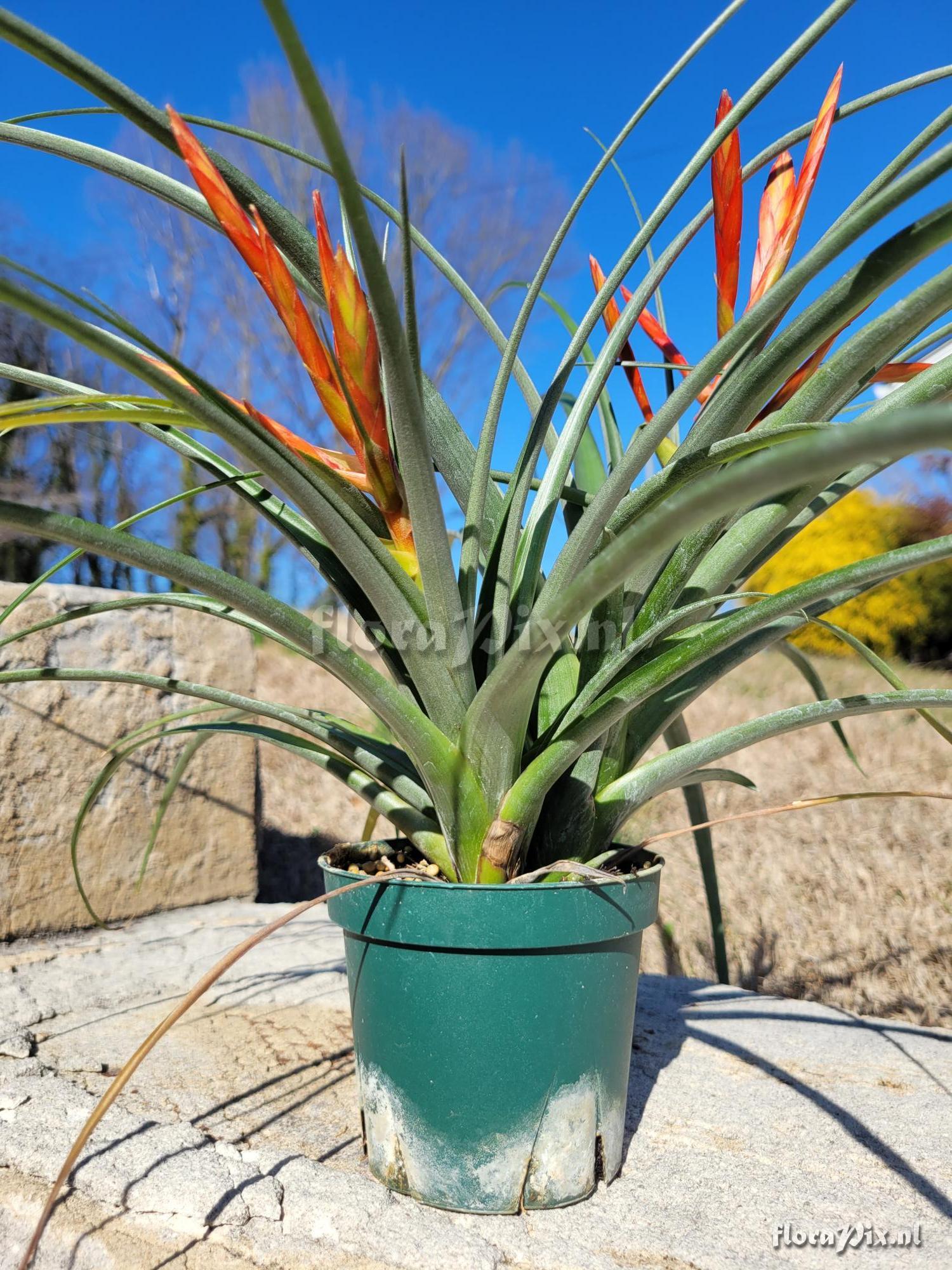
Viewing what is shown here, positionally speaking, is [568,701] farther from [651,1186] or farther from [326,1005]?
[326,1005]

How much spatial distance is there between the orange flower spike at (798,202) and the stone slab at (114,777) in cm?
128

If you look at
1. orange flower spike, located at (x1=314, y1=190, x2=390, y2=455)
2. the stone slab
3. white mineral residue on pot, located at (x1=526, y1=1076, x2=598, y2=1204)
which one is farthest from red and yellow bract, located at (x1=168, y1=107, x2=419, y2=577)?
the stone slab

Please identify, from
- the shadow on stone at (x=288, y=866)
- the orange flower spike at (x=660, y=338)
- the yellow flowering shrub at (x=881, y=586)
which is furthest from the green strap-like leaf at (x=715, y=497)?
the yellow flowering shrub at (x=881, y=586)

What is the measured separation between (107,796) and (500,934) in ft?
3.66

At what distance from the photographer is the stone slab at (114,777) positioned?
4.72 ft

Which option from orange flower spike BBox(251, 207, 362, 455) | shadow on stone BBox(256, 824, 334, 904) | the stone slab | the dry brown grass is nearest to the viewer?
orange flower spike BBox(251, 207, 362, 455)

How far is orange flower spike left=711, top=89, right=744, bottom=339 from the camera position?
0.69m

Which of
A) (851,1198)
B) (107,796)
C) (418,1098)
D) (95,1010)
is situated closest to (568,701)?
(418,1098)

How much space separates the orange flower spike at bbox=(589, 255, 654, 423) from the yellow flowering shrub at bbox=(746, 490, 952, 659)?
346 centimetres

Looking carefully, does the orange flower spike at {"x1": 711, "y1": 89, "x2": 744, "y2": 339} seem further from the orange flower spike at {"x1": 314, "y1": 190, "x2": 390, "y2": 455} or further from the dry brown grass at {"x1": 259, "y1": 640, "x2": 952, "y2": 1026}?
the dry brown grass at {"x1": 259, "y1": 640, "x2": 952, "y2": 1026}

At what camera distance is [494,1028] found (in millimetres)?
656

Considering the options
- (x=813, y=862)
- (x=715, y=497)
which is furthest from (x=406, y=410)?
(x=813, y=862)

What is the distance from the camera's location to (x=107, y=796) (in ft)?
5.01

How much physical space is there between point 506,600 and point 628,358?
12.6 inches
